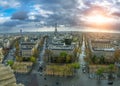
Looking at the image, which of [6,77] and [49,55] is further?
[49,55]

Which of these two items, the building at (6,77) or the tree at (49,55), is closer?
the building at (6,77)

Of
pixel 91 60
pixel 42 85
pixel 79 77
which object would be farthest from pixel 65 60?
pixel 42 85

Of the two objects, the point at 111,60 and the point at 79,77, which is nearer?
the point at 79,77

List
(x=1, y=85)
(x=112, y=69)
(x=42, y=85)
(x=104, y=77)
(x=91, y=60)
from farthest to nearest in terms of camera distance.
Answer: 1. (x=91, y=60)
2. (x=112, y=69)
3. (x=104, y=77)
4. (x=42, y=85)
5. (x=1, y=85)

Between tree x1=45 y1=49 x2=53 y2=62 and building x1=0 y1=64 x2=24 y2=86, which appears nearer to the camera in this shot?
building x1=0 y1=64 x2=24 y2=86

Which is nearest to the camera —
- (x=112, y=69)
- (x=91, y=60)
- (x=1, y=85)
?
(x=1, y=85)

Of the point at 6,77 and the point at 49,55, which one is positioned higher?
the point at 6,77

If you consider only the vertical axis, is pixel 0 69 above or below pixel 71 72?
above

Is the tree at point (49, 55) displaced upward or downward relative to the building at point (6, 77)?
downward

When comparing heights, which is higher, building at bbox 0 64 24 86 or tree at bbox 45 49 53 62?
building at bbox 0 64 24 86

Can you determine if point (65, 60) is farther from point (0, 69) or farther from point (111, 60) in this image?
point (0, 69)
